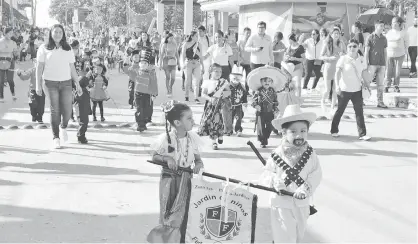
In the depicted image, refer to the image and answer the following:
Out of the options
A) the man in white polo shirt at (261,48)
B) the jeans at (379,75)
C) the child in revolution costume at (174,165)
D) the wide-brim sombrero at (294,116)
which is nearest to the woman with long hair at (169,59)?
the man in white polo shirt at (261,48)

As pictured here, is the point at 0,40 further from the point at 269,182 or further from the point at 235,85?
the point at 269,182

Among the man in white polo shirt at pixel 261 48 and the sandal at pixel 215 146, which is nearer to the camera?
the sandal at pixel 215 146

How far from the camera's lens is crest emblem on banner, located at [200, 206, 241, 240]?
4.49 m

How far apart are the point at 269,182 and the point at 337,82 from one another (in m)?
6.39

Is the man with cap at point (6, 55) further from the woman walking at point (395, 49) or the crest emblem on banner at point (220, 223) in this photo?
the crest emblem on banner at point (220, 223)

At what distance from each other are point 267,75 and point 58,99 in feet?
10.3

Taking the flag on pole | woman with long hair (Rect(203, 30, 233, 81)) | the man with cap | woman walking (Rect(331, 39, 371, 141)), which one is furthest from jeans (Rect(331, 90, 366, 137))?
the flag on pole

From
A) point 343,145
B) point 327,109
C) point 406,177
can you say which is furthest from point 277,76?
point 327,109

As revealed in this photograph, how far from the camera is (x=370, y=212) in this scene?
643cm

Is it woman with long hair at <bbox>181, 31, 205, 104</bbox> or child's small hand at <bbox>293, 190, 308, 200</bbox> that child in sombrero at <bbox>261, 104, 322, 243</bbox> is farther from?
woman with long hair at <bbox>181, 31, 205, 104</bbox>

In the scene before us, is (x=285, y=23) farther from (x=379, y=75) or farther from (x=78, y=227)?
(x=78, y=227)

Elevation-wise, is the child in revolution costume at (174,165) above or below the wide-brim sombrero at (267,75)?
below

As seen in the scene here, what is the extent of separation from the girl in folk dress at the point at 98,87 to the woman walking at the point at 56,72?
A: 8.66 feet

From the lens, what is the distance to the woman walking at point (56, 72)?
9258 millimetres
